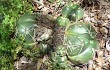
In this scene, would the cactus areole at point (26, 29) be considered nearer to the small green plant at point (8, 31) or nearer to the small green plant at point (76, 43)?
the small green plant at point (8, 31)

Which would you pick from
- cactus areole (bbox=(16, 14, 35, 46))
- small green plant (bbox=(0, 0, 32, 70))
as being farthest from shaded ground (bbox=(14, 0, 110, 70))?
small green plant (bbox=(0, 0, 32, 70))

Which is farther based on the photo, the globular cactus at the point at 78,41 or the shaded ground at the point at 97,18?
the shaded ground at the point at 97,18

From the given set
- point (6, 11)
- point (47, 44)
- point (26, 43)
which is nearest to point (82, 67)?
point (47, 44)

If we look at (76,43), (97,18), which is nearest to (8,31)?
(76,43)

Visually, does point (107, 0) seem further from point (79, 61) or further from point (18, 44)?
point (18, 44)

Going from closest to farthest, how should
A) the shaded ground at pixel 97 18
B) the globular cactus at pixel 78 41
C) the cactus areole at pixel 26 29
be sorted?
the globular cactus at pixel 78 41 → the cactus areole at pixel 26 29 → the shaded ground at pixel 97 18

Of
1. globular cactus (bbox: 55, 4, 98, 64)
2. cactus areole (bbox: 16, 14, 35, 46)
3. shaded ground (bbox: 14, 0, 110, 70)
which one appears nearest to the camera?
globular cactus (bbox: 55, 4, 98, 64)

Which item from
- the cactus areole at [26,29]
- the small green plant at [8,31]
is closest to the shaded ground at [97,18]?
the cactus areole at [26,29]

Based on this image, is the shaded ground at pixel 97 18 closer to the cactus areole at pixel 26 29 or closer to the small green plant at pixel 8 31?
the cactus areole at pixel 26 29

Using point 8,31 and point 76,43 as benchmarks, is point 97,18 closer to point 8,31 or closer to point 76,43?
point 76,43

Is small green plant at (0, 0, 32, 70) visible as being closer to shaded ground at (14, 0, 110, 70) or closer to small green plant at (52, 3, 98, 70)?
shaded ground at (14, 0, 110, 70)

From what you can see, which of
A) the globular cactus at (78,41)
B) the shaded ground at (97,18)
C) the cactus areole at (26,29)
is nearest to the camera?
the globular cactus at (78,41)
